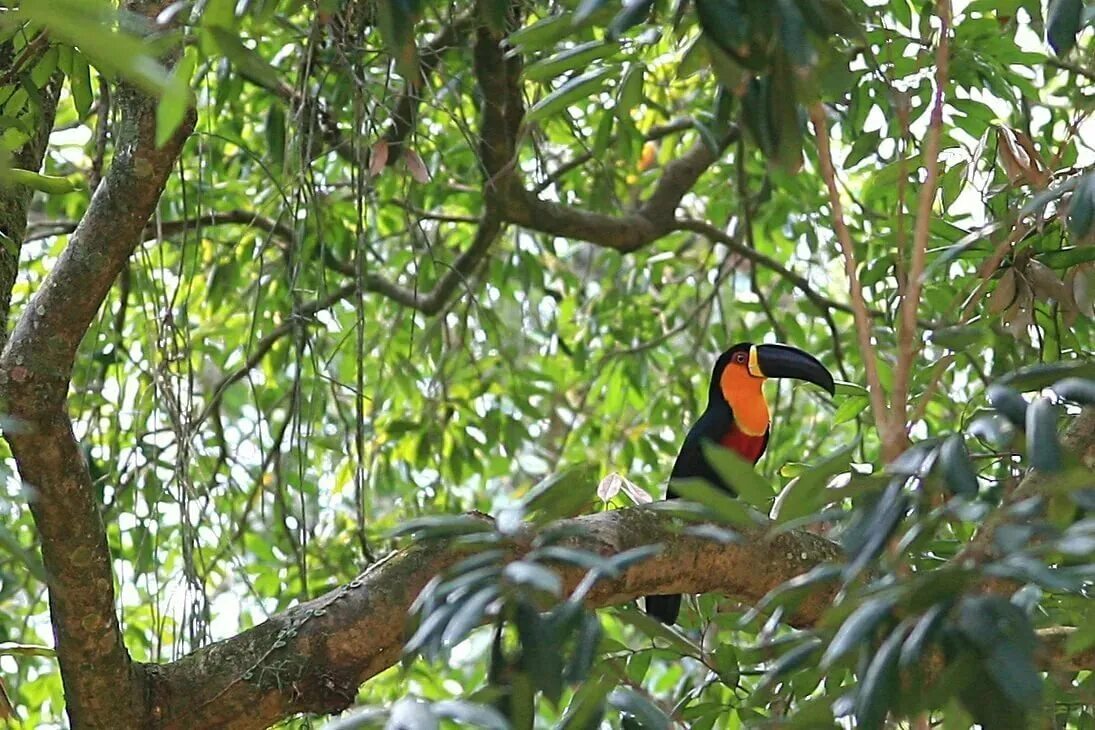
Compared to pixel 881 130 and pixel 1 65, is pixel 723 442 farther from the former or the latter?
pixel 1 65

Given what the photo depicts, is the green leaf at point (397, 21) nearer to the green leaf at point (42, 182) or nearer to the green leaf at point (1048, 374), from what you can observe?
the green leaf at point (42, 182)

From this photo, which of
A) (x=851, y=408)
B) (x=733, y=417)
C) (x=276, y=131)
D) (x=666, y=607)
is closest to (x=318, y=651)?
(x=851, y=408)

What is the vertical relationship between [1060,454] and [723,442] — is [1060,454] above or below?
below

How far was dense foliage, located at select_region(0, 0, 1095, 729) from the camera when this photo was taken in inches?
43.0

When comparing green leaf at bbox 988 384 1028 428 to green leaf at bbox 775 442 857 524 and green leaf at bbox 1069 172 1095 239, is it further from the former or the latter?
green leaf at bbox 1069 172 1095 239

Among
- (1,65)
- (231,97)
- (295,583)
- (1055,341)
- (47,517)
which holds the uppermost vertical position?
(231,97)

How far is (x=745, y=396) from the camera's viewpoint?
3.53 m

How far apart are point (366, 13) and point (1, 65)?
59 cm

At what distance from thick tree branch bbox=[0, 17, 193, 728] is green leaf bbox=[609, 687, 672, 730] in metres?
0.67

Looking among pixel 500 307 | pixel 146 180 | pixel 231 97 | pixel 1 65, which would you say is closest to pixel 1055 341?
pixel 146 180

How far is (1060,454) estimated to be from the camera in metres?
1.04

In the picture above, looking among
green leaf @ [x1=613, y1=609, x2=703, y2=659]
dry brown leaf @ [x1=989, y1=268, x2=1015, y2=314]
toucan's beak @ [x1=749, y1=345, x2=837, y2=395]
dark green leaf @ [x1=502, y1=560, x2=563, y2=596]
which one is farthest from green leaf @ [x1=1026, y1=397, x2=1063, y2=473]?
toucan's beak @ [x1=749, y1=345, x2=837, y2=395]

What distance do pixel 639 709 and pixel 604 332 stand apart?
2.87m

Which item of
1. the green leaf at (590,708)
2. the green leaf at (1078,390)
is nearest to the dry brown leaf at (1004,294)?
the green leaf at (1078,390)
